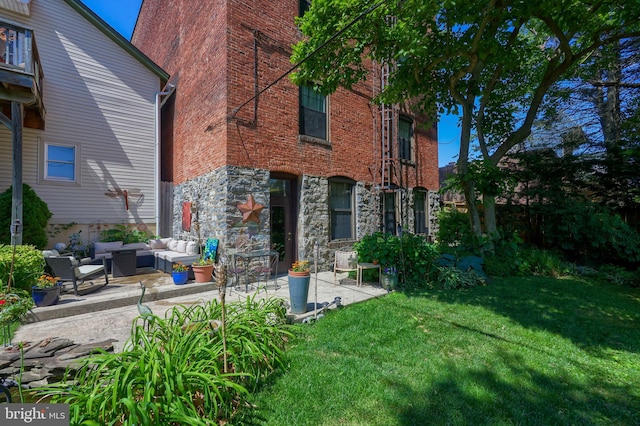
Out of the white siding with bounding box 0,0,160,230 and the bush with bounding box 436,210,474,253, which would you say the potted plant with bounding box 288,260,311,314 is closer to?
the bush with bounding box 436,210,474,253

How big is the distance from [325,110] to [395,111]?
3194 millimetres

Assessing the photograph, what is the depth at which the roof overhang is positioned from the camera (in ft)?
24.3

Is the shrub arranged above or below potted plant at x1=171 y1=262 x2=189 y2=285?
below

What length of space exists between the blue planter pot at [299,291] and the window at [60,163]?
8.34m

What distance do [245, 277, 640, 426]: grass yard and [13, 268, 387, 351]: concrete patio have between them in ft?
3.84

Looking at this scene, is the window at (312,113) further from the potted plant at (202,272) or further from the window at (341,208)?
the potted plant at (202,272)

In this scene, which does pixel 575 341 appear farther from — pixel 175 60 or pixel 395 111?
pixel 175 60

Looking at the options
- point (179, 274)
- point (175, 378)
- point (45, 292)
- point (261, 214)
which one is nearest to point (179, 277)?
point (179, 274)

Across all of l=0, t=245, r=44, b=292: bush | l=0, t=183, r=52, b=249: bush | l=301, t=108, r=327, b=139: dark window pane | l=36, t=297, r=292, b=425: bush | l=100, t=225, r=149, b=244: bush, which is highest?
l=301, t=108, r=327, b=139: dark window pane

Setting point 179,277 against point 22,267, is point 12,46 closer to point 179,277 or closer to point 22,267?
point 22,267

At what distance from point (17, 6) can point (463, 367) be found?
1334 cm

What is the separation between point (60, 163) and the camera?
8070 mm

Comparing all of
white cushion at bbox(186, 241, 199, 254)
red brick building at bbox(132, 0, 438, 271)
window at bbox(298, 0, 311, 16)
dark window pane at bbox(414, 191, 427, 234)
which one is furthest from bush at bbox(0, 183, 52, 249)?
dark window pane at bbox(414, 191, 427, 234)

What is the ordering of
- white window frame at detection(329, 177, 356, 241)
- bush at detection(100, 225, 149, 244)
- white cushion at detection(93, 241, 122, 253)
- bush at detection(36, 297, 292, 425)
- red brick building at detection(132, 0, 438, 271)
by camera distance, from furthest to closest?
white window frame at detection(329, 177, 356, 241)
bush at detection(100, 225, 149, 244)
white cushion at detection(93, 241, 122, 253)
red brick building at detection(132, 0, 438, 271)
bush at detection(36, 297, 292, 425)
